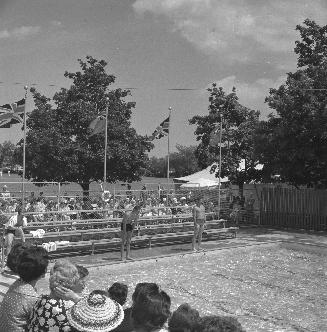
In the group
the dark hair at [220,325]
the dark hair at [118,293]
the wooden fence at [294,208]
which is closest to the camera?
the dark hair at [220,325]

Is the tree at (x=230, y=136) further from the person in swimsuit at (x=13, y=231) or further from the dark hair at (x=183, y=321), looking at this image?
the dark hair at (x=183, y=321)

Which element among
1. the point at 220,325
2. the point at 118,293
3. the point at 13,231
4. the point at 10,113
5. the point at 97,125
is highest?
the point at 97,125

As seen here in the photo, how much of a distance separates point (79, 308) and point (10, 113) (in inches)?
577

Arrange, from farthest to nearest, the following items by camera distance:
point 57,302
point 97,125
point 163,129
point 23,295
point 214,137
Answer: point 214,137 < point 163,129 < point 97,125 < point 23,295 < point 57,302

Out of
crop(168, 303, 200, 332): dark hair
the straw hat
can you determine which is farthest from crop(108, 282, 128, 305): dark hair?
crop(168, 303, 200, 332): dark hair

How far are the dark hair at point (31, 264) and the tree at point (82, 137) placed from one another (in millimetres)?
23545

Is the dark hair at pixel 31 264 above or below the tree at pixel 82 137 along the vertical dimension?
below

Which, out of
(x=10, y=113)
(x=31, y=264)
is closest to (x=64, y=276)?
(x=31, y=264)

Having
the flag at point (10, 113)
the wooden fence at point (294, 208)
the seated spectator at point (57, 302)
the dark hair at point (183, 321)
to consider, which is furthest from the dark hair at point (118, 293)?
the wooden fence at point (294, 208)

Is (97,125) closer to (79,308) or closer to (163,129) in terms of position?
(163,129)

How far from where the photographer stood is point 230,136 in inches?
1203

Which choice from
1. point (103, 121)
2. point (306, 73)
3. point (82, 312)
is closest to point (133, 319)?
point (82, 312)

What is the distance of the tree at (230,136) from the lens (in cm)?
3022

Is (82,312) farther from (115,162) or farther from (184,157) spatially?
(184,157)
